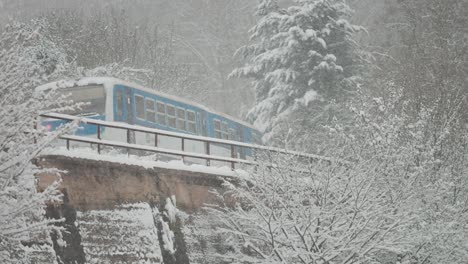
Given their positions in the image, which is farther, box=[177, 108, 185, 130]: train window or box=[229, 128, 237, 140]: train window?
box=[229, 128, 237, 140]: train window

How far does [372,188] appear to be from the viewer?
14.4 meters

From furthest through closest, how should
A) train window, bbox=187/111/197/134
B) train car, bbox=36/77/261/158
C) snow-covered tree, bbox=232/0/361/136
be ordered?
snow-covered tree, bbox=232/0/361/136
train window, bbox=187/111/197/134
train car, bbox=36/77/261/158

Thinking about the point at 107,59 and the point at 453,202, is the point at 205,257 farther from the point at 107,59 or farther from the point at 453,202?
the point at 107,59

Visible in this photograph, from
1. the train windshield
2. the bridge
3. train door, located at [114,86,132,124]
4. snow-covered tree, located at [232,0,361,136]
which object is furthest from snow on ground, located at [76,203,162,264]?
snow-covered tree, located at [232,0,361,136]

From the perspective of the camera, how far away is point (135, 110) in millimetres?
20375

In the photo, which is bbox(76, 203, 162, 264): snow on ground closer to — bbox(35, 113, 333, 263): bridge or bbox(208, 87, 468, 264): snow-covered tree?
bbox(35, 113, 333, 263): bridge

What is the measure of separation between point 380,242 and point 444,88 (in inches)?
318

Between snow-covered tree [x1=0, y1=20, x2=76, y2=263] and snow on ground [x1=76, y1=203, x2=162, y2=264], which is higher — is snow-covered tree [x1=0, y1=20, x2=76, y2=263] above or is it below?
above

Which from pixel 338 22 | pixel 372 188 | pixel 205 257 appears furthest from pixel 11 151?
pixel 338 22

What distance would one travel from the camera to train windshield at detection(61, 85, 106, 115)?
19.4 m

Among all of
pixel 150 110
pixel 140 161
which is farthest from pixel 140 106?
pixel 140 161

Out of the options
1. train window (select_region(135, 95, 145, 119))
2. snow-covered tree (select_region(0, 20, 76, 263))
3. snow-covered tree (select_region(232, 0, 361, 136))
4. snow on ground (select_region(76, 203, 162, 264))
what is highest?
snow-covered tree (select_region(232, 0, 361, 136))

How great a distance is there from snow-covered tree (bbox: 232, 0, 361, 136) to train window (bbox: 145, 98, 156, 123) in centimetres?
729

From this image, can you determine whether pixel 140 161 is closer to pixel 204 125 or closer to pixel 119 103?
pixel 119 103
